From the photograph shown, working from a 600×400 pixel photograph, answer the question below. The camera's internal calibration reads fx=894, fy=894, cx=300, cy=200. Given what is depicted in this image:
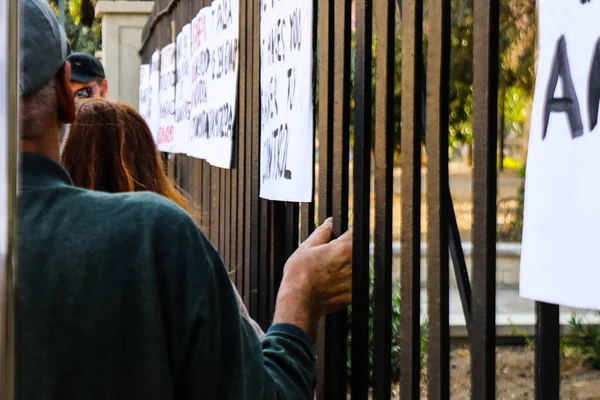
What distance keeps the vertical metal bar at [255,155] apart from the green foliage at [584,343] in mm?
3781

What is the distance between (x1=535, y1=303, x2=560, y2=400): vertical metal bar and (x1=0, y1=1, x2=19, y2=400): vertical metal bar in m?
1.07

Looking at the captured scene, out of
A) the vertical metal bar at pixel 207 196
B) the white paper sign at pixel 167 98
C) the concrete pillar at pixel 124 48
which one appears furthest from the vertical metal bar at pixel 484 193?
the concrete pillar at pixel 124 48

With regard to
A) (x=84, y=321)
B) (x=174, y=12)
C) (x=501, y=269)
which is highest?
(x=174, y=12)

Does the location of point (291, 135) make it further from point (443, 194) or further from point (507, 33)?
point (507, 33)

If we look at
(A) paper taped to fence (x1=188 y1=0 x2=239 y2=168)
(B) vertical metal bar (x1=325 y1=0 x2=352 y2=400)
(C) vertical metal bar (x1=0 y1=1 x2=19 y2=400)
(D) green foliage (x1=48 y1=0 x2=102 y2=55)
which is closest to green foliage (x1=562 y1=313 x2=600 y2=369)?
(A) paper taped to fence (x1=188 y1=0 x2=239 y2=168)

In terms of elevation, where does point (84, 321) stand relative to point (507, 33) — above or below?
below

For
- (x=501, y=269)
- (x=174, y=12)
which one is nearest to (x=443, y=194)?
(x=174, y=12)

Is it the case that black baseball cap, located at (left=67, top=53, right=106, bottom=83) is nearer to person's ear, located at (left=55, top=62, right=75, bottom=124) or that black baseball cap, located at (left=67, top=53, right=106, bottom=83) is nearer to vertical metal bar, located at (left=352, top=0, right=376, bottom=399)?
vertical metal bar, located at (left=352, top=0, right=376, bottom=399)

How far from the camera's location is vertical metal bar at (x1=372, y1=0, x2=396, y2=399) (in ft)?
7.35

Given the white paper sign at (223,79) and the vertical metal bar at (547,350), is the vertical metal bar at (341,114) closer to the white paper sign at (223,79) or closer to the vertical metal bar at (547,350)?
the vertical metal bar at (547,350)

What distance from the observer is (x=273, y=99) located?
3217 millimetres

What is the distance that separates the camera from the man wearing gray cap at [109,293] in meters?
1.50

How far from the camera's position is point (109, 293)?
1.51m

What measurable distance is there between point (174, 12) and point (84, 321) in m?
6.52
